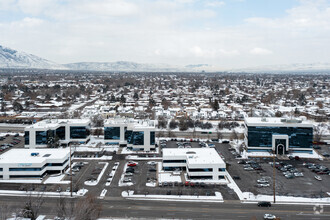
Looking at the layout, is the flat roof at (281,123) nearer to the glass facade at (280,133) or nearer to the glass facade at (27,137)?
the glass facade at (280,133)

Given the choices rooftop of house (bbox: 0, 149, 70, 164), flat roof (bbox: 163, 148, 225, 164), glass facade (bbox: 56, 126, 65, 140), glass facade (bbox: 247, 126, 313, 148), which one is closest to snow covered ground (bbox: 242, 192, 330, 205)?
flat roof (bbox: 163, 148, 225, 164)

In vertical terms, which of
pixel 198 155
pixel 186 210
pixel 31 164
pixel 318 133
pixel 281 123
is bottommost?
pixel 186 210

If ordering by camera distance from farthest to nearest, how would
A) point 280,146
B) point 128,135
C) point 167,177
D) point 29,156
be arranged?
point 128,135 < point 280,146 < point 29,156 < point 167,177

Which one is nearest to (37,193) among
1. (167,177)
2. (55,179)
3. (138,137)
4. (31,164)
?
(55,179)

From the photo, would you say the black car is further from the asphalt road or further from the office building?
the office building

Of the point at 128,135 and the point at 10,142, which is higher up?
the point at 128,135

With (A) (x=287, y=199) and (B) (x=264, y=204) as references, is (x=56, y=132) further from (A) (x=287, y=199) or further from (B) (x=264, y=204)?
(A) (x=287, y=199)

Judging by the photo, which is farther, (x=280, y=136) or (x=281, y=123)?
(x=281, y=123)

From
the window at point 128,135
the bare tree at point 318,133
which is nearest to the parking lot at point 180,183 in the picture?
the window at point 128,135

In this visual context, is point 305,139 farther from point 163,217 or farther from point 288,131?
point 163,217
